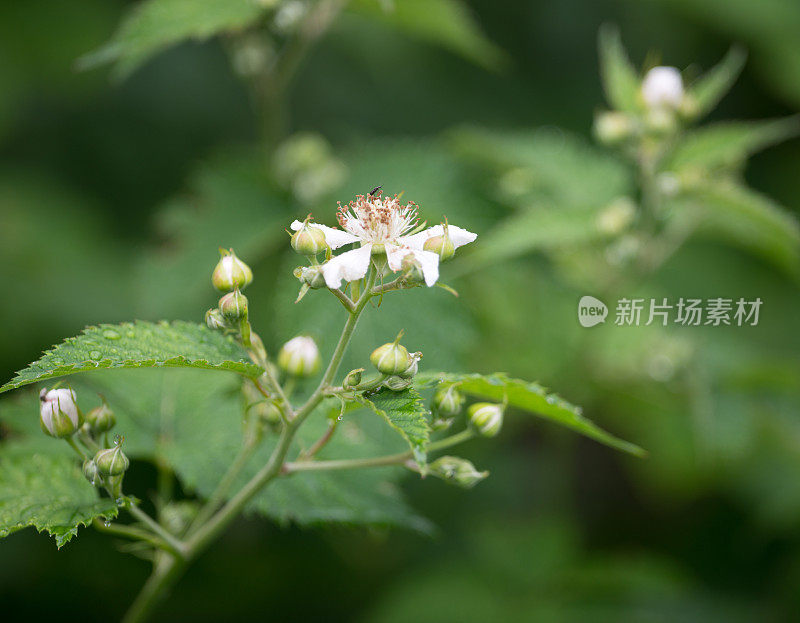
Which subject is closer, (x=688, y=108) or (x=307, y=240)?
(x=307, y=240)

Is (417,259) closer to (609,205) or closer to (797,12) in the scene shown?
(609,205)

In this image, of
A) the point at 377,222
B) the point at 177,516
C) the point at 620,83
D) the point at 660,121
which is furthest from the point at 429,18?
the point at 177,516

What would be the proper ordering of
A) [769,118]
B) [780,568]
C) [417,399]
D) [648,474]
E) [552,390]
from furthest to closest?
[769,118] < [780,568] < [648,474] < [552,390] < [417,399]

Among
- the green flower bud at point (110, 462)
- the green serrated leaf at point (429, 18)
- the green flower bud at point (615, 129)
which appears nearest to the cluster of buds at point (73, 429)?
the green flower bud at point (110, 462)

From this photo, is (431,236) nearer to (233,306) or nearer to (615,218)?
(233,306)

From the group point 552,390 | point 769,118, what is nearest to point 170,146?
point 552,390

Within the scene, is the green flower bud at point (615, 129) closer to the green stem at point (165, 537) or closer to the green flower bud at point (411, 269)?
the green flower bud at point (411, 269)

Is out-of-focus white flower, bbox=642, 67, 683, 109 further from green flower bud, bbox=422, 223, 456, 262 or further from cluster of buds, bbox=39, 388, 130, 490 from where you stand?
cluster of buds, bbox=39, 388, 130, 490
